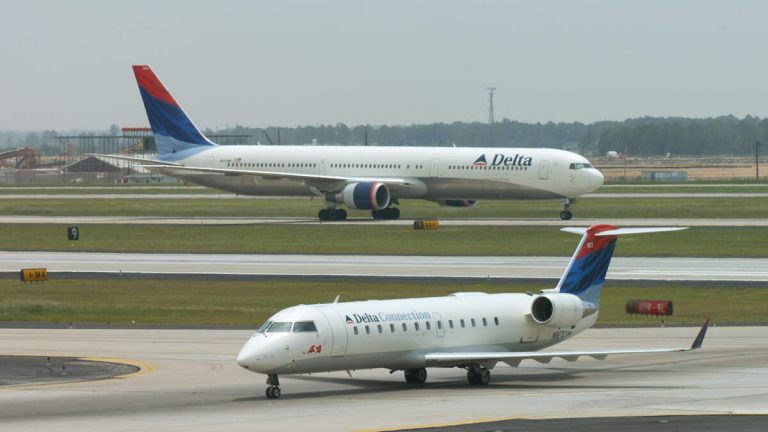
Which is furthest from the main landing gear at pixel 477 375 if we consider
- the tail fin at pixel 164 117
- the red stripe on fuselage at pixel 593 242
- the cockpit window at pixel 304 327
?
the tail fin at pixel 164 117

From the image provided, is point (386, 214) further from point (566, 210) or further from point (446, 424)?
point (446, 424)

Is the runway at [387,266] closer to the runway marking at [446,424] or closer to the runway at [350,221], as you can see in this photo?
the runway at [350,221]

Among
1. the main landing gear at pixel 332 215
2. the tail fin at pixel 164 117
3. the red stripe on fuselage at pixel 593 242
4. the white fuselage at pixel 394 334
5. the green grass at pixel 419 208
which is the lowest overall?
the green grass at pixel 419 208

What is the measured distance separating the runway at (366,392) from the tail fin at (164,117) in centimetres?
6640

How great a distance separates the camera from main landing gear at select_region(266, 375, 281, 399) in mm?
32812

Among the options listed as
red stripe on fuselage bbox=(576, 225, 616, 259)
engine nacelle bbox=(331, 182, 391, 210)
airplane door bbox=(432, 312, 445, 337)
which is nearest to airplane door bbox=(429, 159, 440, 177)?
engine nacelle bbox=(331, 182, 391, 210)

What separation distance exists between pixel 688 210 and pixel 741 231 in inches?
970

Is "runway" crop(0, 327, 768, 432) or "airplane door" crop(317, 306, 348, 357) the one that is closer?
"runway" crop(0, 327, 768, 432)

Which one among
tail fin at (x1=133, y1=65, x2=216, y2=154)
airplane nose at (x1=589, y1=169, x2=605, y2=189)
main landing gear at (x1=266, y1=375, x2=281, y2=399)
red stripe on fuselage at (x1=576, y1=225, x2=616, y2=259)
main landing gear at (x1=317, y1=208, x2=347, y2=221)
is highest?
tail fin at (x1=133, y1=65, x2=216, y2=154)

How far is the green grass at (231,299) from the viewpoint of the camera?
164ft

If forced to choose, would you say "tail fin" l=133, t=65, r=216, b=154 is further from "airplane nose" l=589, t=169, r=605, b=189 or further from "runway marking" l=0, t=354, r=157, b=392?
"runway marking" l=0, t=354, r=157, b=392

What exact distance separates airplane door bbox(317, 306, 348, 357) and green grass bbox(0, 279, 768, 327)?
1500 cm

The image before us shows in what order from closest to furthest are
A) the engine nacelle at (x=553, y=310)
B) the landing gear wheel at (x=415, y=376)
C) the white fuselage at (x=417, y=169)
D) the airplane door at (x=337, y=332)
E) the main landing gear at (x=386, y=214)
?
the airplane door at (x=337, y=332) < the landing gear wheel at (x=415, y=376) < the engine nacelle at (x=553, y=310) < the white fuselage at (x=417, y=169) < the main landing gear at (x=386, y=214)

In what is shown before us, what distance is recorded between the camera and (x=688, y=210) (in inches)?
4363
